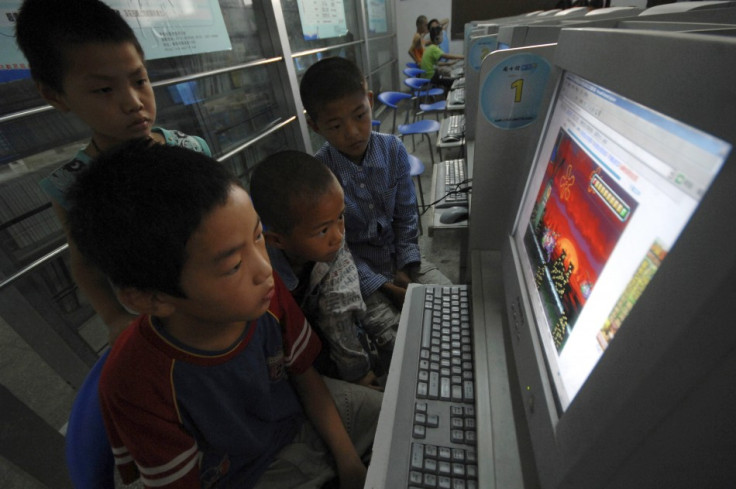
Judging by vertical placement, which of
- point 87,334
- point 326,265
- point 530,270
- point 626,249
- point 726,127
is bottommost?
point 87,334

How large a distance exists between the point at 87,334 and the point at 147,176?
1453 mm

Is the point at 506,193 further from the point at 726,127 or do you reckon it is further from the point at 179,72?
the point at 179,72

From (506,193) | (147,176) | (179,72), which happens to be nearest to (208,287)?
(147,176)

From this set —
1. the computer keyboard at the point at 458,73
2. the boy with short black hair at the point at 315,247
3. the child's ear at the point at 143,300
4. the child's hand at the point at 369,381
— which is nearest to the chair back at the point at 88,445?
the child's ear at the point at 143,300

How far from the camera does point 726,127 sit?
0.18 meters

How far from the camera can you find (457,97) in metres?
3.18

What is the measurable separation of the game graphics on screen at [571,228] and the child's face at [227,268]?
1.45 feet

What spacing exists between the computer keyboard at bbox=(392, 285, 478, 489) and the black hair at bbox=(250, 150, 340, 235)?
0.37 m

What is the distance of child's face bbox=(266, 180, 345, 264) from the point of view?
73cm

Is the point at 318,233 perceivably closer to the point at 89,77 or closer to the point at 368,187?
the point at 368,187

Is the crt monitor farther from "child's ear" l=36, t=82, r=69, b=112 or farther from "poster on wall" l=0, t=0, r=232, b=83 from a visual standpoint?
"poster on wall" l=0, t=0, r=232, b=83

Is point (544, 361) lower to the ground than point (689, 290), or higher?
lower

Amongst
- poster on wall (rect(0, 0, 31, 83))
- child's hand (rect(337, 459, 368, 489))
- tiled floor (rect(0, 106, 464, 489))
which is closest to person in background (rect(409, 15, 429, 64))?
tiled floor (rect(0, 106, 464, 489))

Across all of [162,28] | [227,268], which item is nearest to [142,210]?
[227,268]
